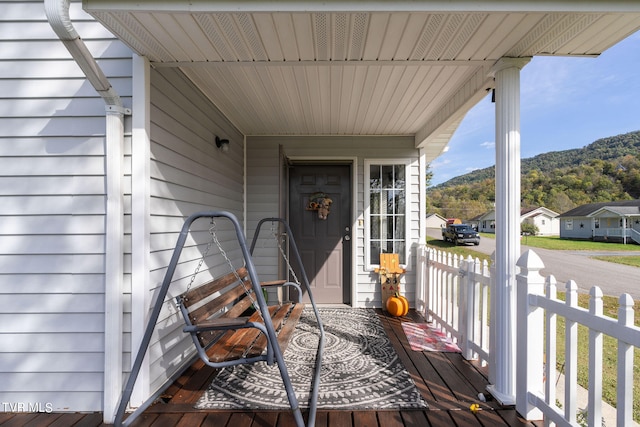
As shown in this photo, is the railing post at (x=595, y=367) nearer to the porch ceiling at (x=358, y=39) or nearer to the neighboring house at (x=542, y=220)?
the porch ceiling at (x=358, y=39)

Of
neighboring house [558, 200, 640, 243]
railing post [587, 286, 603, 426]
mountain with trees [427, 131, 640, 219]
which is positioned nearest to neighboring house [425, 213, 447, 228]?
mountain with trees [427, 131, 640, 219]

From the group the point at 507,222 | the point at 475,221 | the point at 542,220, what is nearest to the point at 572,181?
the point at 542,220

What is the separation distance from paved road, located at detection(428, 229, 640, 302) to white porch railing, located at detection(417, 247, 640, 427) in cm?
496

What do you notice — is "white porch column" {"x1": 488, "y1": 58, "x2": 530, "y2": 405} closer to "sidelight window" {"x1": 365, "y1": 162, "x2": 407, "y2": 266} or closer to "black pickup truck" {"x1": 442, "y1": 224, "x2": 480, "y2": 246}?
"sidelight window" {"x1": 365, "y1": 162, "x2": 407, "y2": 266}

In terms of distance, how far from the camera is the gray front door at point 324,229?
411cm

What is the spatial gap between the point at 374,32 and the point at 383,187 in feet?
8.40

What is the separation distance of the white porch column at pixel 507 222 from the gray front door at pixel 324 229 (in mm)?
2313

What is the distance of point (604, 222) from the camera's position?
2028cm

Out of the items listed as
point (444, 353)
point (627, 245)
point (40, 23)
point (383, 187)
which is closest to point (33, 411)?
point (40, 23)

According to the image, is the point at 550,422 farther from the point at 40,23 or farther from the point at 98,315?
the point at 40,23

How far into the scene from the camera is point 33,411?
1.81 meters

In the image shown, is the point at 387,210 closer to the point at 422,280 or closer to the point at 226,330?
the point at 422,280

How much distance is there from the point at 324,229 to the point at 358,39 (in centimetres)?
276

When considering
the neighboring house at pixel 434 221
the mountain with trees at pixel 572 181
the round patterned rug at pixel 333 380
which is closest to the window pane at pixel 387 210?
the round patterned rug at pixel 333 380
